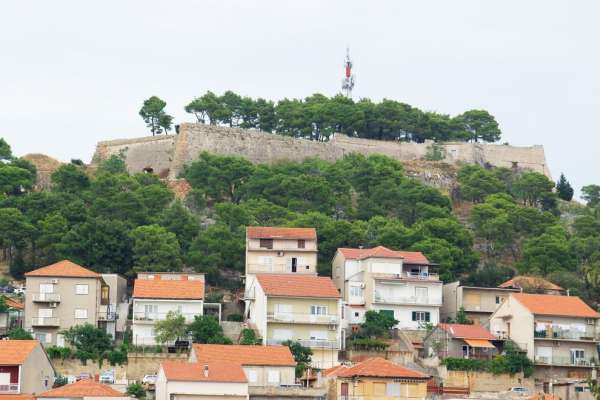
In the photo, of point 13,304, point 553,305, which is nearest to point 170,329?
point 13,304

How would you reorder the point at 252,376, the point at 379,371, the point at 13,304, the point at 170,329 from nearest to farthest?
the point at 379,371
the point at 252,376
the point at 170,329
the point at 13,304

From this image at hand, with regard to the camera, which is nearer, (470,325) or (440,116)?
(470,325)

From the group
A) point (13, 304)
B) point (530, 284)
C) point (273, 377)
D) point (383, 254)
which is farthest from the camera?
point (530, 284)

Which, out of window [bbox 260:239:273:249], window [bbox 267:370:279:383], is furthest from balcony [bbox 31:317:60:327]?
window [bbox 267:370:279:383]

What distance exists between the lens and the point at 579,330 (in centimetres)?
6881

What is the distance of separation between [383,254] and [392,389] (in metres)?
16.7

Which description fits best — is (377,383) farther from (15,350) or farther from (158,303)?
(15,350)

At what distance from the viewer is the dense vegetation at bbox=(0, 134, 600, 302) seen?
76438mm

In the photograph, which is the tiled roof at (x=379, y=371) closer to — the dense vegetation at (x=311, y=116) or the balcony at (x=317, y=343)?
the balcony at (x=317, y=343)

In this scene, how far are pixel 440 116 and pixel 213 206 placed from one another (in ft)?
113

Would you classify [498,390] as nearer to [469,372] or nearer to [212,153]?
[469,372]

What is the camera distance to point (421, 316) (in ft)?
237

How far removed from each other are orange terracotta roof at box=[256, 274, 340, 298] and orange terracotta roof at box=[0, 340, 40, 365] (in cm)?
1318

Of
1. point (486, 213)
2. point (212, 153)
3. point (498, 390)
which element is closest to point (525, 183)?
point (486, 213)
